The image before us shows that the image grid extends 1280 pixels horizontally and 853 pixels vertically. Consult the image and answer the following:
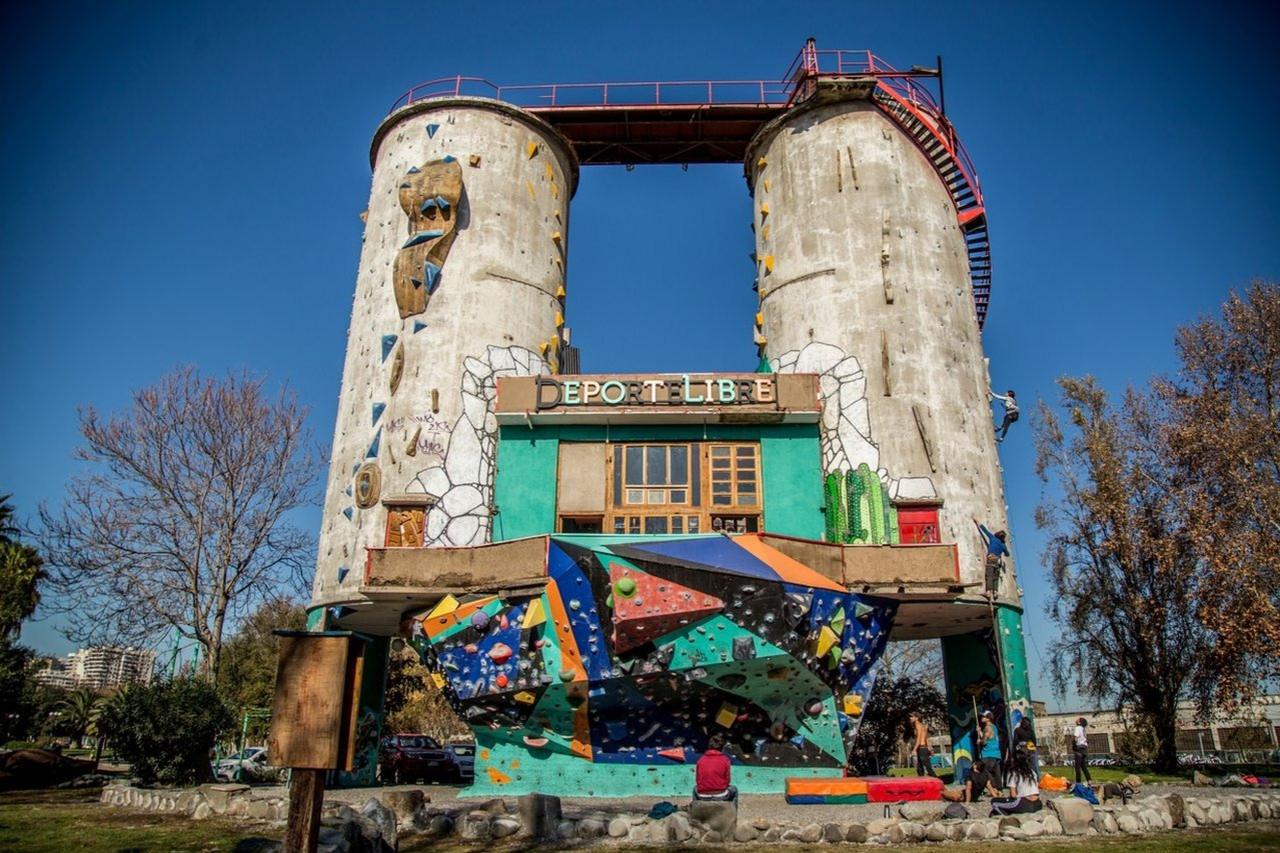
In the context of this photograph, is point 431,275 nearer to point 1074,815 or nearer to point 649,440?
point 649,440

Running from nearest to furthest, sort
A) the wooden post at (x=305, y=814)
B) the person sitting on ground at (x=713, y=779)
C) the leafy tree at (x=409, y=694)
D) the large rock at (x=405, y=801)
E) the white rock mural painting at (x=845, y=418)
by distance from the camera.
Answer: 1. the wooden post at (x=305, y=814)
2. the person sitting on ground at (x=713, y=779)
3. the large rock at (x=405, y=801)
4. the white rock mural painting at (x=845, y=418)
5. the leafy tree at (x=409, y=694)

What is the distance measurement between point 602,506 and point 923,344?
1148 cm

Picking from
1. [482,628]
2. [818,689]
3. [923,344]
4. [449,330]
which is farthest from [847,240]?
[482,628]

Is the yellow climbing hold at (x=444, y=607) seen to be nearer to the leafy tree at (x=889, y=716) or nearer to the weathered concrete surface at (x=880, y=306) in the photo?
the weathered concrete surface at (x=880, y=306)

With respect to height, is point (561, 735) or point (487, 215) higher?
point (487, 215)

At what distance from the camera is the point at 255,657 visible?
173 ft

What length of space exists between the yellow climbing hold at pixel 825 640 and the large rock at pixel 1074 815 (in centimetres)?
652

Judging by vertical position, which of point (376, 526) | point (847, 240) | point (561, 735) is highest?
point (847, 240)

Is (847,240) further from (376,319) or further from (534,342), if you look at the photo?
(376,319)

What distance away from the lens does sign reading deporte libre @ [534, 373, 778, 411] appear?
25250mm

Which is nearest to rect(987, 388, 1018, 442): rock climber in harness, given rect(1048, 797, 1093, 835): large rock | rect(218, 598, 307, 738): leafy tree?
rect(1048, 797, 1093, 835): large rock

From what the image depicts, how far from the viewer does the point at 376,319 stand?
29531mm

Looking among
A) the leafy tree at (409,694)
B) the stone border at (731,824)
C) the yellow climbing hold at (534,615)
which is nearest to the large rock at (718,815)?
the stone border at (731,824)

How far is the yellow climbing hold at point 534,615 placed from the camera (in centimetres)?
2120
